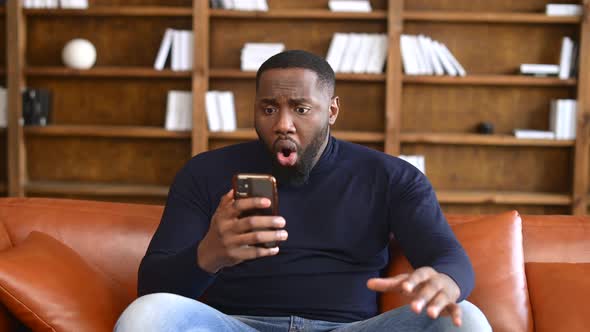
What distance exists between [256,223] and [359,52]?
269 centimetres

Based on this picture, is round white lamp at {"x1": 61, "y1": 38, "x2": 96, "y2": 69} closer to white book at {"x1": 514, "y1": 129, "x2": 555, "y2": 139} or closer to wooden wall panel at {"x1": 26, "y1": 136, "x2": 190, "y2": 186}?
wooden wall panel at {"x1": 26, "y1": 136, "x2": 190, "y2": 186}

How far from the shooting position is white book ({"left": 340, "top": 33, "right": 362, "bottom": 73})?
385cm

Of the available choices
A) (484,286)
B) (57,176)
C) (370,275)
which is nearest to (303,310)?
(370,275)

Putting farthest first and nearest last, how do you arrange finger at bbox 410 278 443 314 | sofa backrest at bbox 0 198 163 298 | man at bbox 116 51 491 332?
1. sofa backrest at bbox 0 198 163 298
2. man at bbox 116 51 491 332
3. finger at bbox 410 278 443 314

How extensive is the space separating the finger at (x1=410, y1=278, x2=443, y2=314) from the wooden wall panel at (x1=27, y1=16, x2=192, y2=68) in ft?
10.2

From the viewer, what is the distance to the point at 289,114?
169 centimetres

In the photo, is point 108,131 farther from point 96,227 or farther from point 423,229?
point 423,229

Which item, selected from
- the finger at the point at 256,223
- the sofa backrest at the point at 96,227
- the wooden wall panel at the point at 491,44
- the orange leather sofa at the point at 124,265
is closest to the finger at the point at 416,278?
the finger at the point at 256,223

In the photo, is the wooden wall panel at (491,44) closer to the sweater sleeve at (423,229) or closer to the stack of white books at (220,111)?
the stack of white books at (220,111)

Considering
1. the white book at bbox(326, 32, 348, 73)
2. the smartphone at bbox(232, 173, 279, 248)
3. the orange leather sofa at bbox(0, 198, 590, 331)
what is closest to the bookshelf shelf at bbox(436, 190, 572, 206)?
the white book at bbox(326, 32, 348, 73)

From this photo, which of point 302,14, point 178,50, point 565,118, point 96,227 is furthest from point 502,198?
point 96,227

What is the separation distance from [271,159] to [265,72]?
236 millimetres

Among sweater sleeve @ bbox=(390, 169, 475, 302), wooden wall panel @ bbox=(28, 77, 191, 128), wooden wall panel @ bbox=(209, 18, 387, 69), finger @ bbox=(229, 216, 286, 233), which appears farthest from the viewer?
wooden wall panel @ bbox=(28, 77, 191, 128)

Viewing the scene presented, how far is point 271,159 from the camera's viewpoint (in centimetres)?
183
